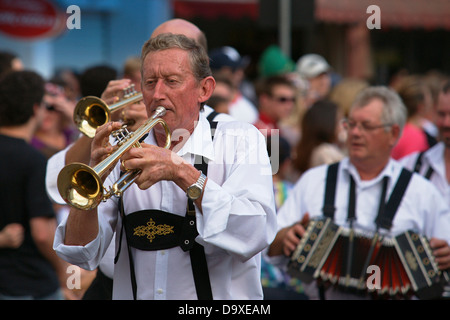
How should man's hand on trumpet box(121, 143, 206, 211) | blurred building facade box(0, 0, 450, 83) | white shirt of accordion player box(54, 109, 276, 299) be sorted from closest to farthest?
man's hand on trumpet box(121, 143, 206, 211) → white shirt of accordion player box(54, 109, 276, 299) → blurred building facade box(0, 0, 450, 83)

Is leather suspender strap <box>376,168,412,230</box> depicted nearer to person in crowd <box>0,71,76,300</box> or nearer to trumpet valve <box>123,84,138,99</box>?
trumpet valve <box>123,84,138,99</box>

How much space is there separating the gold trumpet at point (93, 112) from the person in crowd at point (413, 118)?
3.66 meters

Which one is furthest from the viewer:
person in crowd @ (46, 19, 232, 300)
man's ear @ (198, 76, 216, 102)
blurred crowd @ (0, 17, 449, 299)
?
blurred crowd @ (0, 17, 449, 299)

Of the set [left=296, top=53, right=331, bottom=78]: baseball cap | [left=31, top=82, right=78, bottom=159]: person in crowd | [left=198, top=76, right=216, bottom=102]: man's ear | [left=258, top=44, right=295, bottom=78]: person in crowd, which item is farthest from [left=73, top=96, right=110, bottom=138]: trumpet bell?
[left=296, top=53, right=331, bottom=78]: baseball cap

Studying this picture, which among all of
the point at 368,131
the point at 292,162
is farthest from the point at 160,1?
the point at 368,131

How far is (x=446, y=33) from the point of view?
1914 cm

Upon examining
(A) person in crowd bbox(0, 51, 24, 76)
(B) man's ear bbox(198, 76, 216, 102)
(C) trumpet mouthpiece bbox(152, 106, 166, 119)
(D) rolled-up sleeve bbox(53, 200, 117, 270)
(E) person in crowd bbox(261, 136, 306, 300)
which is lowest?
(E) person in crowd bbox(261, 136, 306, 300)

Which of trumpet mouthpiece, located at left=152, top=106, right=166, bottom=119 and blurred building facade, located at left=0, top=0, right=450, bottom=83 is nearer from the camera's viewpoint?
trumpet mouthpiece, located at left=152, top=106, right=166, bottom=119

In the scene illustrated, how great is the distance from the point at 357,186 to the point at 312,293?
721mm

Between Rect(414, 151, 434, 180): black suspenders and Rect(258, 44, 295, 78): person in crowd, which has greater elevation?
Rect(258, 44, 295, 78): person in crowd

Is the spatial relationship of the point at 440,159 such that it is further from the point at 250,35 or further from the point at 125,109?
the point at 250,35

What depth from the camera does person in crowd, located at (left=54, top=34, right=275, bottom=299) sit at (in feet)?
8.66

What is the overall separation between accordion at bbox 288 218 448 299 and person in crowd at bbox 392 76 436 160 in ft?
8.62
